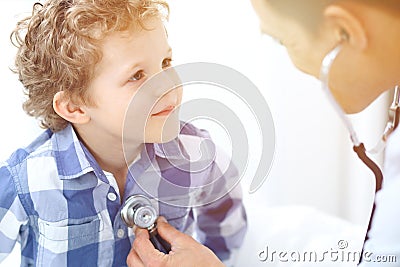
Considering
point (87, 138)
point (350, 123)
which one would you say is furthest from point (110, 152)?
point (350, 123)

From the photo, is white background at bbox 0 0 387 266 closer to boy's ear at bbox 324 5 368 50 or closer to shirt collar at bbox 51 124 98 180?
shirt collar at bbox 51 124 98 180

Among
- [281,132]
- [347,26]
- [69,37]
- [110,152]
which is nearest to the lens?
[347,26]

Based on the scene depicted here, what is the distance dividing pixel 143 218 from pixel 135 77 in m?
0.18

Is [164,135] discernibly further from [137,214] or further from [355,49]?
[355,49]

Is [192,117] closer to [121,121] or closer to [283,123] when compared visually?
[121,121]

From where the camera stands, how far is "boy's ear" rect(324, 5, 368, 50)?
55 cm

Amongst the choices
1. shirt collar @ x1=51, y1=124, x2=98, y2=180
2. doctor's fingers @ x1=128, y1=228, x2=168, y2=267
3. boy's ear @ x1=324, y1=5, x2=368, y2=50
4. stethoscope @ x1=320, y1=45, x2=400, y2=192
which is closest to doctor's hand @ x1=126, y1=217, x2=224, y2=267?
doctor's fingers @ x1=128, y1=228, x2=168, y2=267

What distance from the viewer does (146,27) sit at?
0.78 meters

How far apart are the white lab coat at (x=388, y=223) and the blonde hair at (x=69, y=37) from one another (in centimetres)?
33

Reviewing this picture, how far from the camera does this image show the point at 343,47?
0.57 metres

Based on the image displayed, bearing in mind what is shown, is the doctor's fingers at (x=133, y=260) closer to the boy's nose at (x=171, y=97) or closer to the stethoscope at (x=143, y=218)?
the stethoscope at (x=143, y=218)

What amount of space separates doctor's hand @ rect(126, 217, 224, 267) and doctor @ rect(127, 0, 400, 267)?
22cm

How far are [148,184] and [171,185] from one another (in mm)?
31

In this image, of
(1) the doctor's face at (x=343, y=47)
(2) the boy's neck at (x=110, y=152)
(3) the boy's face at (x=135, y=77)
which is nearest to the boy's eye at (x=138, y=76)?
(3) the boy's face at (x=135, y=77)
